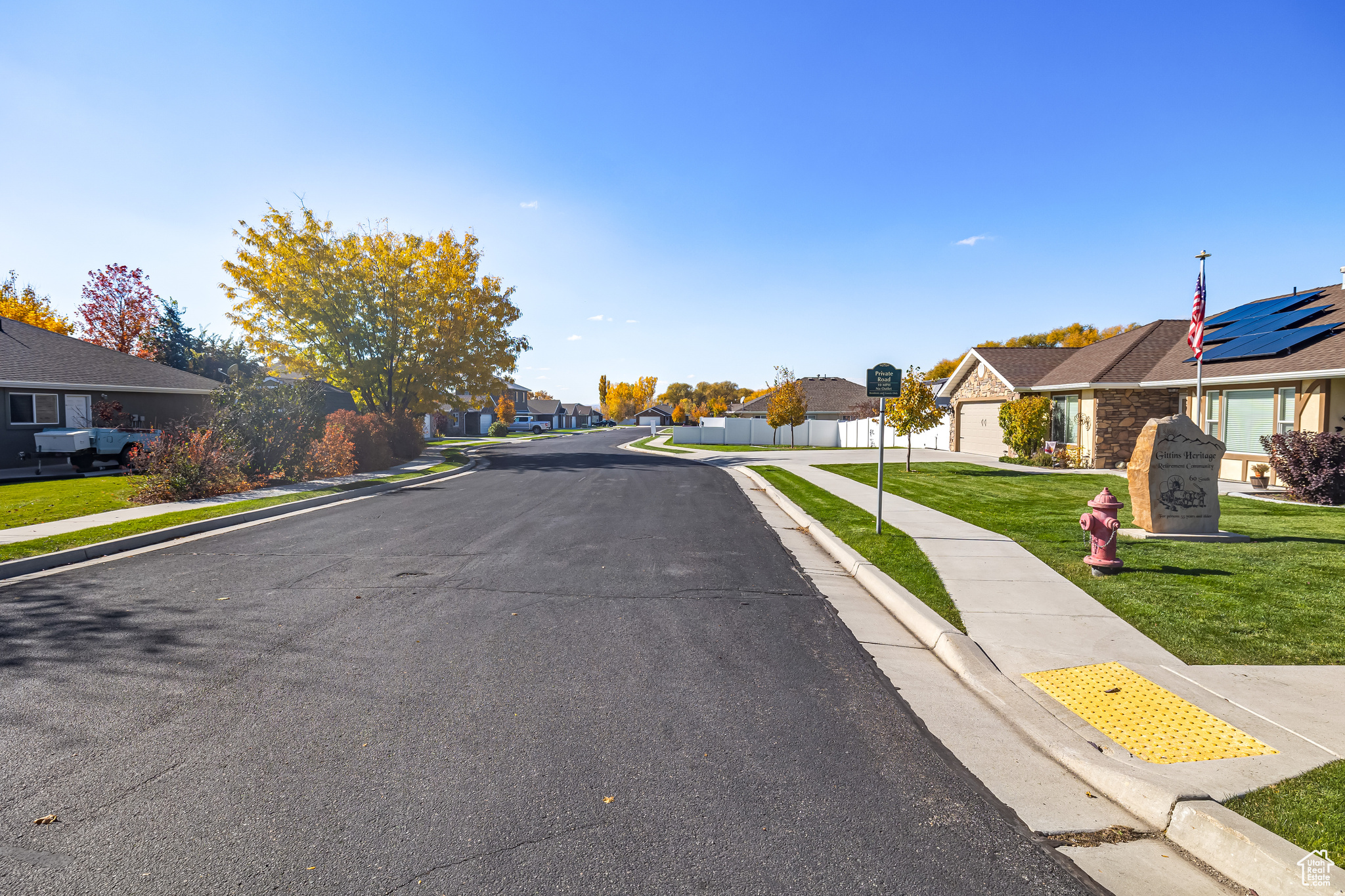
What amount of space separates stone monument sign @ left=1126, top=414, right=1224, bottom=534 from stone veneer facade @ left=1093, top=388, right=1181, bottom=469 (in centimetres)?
1391

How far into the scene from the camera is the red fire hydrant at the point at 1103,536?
24.6ft

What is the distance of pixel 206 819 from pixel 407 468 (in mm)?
21592

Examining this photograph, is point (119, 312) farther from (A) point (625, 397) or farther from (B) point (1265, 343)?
(A) point (625, 397)

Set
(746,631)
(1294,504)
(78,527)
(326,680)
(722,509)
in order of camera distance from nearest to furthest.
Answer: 1. (326,680)
2. (746,631)
3. (78,527)
4. (1294,504)
5. (722,509)

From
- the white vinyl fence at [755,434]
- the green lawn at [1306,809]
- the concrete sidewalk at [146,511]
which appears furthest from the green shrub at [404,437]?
the green lawn at [1306,809]

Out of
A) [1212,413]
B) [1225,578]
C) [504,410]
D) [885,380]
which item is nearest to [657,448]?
[1212,413]

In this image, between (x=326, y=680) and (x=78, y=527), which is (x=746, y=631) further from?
(x=78, y=527)

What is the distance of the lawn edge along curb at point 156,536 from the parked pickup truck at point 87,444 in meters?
8.72

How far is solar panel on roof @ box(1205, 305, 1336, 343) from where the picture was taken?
17.6 metres

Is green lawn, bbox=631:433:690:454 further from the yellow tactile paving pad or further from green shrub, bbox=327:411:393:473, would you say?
the yellow tactile paving pad

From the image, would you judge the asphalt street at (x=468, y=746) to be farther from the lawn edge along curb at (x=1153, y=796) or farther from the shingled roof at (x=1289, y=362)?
the shingled roof at (x=1289, y=362)

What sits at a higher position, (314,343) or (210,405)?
(314,343)

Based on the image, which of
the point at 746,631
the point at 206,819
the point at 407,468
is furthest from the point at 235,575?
the point at 407,468

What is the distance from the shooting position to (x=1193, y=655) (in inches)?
203
